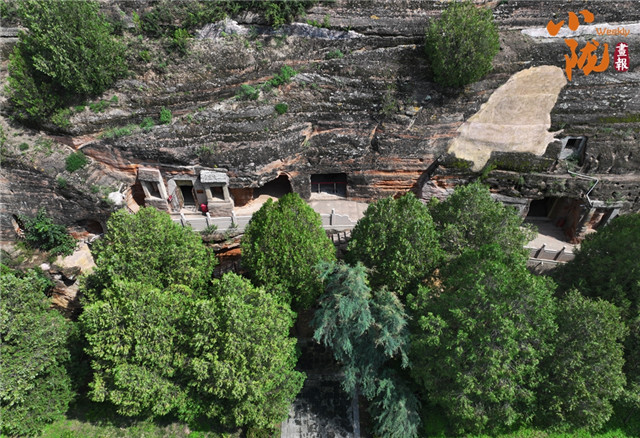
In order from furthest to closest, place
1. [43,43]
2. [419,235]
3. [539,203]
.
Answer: [539,203] < [43,43] < [419,235]

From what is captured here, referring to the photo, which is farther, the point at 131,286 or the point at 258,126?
the point at 258,126

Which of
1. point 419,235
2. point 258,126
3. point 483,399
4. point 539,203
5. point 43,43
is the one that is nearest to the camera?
point 483,399

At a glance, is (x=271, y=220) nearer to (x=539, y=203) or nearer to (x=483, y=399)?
(x=483, y=399)

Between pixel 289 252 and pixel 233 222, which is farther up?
pixel 289 252

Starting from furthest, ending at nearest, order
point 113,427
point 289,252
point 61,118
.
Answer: point 61,118, point 113,427, point 289,252

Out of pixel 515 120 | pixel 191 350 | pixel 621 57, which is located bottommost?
pixel 191 350

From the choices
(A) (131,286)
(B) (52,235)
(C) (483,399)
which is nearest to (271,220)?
(A) (131,286)

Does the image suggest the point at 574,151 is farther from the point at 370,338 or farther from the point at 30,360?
the point at 30,360

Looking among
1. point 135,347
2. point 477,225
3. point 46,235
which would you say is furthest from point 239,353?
point 46,235
